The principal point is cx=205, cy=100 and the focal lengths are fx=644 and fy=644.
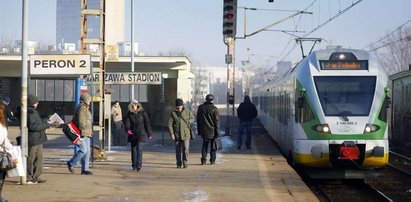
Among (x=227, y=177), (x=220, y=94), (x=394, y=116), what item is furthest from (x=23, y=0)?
(x=220, y=94)

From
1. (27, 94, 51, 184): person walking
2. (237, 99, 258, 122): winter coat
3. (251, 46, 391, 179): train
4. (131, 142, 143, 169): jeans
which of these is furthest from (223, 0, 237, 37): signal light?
(27, 94, 51, 184): person walking

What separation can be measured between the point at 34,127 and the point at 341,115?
21.0 feet

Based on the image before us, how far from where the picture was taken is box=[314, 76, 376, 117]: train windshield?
13.9 metres

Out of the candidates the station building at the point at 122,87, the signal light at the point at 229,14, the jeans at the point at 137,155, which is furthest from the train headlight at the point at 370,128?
the station building at the point at 122,87

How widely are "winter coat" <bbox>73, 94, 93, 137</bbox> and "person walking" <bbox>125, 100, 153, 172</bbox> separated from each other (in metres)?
1.17

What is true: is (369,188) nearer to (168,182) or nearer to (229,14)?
(168,182)

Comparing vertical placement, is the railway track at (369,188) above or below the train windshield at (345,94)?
below

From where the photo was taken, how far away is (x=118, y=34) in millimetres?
22250

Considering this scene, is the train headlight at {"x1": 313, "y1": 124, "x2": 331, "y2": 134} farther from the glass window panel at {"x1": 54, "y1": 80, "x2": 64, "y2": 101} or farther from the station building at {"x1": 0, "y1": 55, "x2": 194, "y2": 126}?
the glass window panel at {"x1": 54, "y1": 80, "x2": 64, "y2": 101}

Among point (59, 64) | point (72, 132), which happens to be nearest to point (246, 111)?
point (72, 132)

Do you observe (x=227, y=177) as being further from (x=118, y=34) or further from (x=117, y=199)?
(x=118, y=34)

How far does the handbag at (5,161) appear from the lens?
9.02 meters

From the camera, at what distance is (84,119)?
13.0 m

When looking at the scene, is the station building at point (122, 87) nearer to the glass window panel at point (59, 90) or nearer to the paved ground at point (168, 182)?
the glass window panel at point (59, 90)
